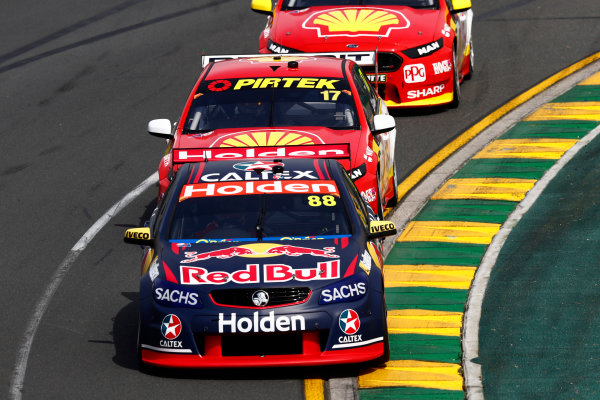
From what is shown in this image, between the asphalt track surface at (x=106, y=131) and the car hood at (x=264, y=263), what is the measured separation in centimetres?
76

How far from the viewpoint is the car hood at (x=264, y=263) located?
920cm

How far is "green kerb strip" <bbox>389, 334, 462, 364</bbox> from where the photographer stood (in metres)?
9.84

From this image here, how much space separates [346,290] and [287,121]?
3.82m

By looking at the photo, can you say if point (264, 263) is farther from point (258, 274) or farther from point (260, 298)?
point (260, 298)

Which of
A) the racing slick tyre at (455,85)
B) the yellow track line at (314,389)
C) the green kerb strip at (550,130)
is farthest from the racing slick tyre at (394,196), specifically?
the yellow track line at (314,389)

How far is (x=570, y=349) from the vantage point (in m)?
9.73

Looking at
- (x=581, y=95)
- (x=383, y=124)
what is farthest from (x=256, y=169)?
(x=581, y=95)

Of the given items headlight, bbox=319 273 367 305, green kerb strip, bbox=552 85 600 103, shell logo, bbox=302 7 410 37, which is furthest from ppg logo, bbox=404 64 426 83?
headlight, bbox=319 273 367 305

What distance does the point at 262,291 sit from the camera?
9.16 metres

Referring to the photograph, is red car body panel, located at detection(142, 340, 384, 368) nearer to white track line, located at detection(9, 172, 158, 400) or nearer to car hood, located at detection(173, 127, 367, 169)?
white track line, located at detection(9, 172, 158, 400)

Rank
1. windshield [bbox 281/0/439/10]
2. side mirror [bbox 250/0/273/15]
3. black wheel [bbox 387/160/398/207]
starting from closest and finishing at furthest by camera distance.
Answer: black wheel [bbox 387/160/398/207] < windshield [bbox 281/0/439/10] < side mirror [bbox 250/0/273/15]

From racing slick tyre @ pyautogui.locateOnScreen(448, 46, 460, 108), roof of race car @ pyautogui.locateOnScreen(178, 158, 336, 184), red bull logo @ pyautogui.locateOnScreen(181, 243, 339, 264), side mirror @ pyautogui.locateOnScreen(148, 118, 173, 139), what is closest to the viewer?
red bull logo @ pyautogui.locateOnScreen(181, 243, 339, 264)

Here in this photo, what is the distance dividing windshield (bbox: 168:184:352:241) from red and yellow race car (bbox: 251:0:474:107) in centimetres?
560

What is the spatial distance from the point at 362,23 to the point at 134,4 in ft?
28.1
